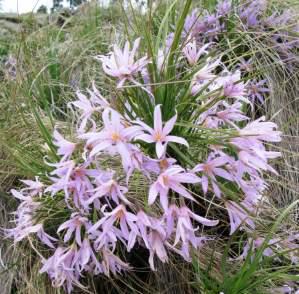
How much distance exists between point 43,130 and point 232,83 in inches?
22.6

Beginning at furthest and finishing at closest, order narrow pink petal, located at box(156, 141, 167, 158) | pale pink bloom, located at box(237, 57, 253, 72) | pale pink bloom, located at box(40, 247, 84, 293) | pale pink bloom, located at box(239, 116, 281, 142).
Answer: pale pink bloom, located at box(237, 57, 253, 72)
pale pink bloom, located at box(40, 247, 84, 293)
pale pink bloom, located at box(239, 116, 281, 142)
narrow pink petal, located at box(156, 141, 167, 158)

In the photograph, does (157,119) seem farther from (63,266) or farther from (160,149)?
(63,266)

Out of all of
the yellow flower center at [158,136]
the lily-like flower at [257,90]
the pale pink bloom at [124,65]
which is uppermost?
the pale pink bloom at [124,65]

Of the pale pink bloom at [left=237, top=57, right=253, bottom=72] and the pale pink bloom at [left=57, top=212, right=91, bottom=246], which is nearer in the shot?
→ the pale pink bloom at [left=57, top=212, right=91, bottom=246]

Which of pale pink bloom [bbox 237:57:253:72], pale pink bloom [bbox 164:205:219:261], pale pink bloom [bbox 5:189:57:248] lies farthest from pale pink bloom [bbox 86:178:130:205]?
pale pink bloom [bbox 237:57:253:72]

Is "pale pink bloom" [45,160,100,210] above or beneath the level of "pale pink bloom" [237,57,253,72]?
beneath

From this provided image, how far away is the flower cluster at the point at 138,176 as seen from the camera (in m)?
1.13

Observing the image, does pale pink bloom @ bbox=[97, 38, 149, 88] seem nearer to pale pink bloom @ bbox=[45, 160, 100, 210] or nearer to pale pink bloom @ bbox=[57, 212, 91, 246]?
pale pink bloom @ bbox=[45, 160, 100, 210]

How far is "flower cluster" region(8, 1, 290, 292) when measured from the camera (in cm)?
113

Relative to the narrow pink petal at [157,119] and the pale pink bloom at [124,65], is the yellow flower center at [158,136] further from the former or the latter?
the pale pink bloom at [124,65]

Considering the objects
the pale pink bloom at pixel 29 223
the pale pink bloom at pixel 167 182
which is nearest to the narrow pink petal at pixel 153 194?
the pale pink bloom at pixel 167 182

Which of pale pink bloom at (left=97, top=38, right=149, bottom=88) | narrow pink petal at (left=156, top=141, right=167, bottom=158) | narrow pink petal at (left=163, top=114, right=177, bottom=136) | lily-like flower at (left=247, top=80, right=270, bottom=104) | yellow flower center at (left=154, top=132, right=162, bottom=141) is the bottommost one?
lily-like flower at (left=247, top=80, right=270, bottom=104)

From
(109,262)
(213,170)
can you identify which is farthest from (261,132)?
(109,262)

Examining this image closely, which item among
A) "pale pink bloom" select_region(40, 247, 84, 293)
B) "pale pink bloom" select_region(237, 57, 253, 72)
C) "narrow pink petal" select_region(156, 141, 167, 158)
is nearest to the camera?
"narrow pink petal" select_region(156, 141, 167, 158)
